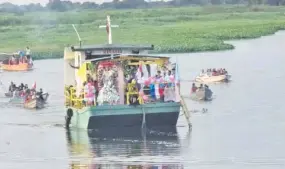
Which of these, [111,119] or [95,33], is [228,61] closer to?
[95,33]

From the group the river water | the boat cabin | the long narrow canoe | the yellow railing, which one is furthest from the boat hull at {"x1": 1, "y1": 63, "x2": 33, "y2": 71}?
the boat cabin

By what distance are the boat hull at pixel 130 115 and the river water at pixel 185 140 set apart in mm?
589

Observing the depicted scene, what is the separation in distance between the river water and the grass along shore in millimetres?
34718

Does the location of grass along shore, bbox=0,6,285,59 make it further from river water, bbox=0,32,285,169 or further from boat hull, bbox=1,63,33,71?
river water, bbox=0,32,285,169

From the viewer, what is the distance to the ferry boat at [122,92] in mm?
35062

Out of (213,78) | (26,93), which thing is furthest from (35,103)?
(213,78)

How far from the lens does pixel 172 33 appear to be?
110688mm

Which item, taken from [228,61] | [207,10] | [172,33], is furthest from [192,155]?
[207,10]

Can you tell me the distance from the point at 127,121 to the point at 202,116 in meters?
8.43

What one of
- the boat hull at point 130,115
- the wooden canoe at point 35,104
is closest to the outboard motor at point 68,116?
the boat hull at point 130,115

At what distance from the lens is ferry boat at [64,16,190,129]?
35.1m

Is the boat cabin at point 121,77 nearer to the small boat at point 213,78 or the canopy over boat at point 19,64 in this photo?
the small boat at point 213,78

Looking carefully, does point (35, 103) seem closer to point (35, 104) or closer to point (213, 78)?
point (35, 104)

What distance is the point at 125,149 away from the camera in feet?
111
